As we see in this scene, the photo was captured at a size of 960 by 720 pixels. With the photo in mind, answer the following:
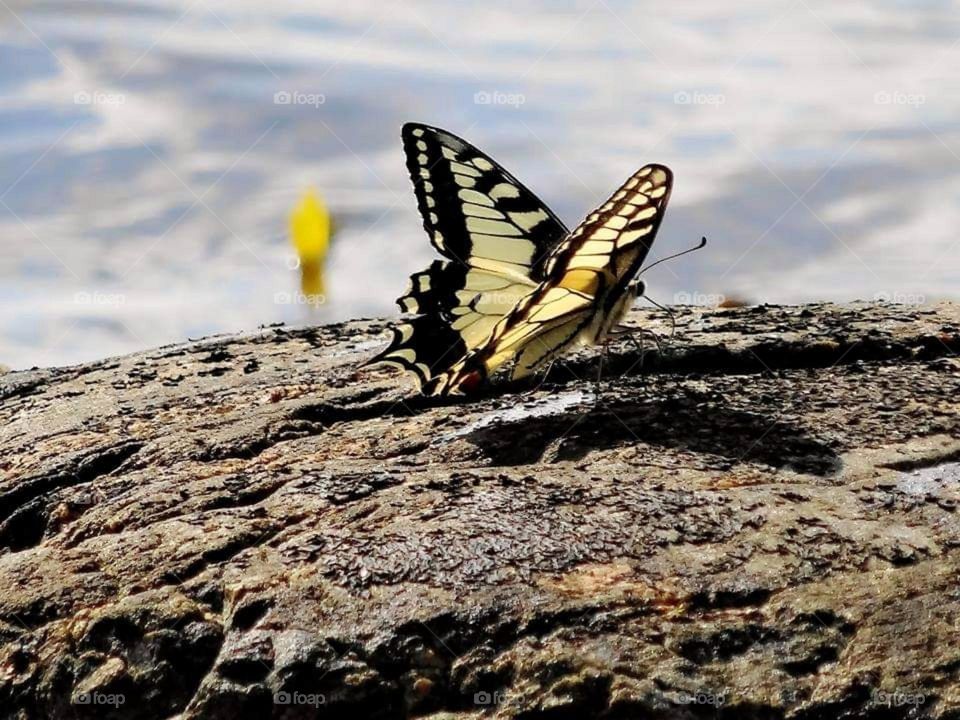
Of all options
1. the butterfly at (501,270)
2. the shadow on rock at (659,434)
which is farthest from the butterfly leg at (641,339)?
the shadow on rock at (659,434)

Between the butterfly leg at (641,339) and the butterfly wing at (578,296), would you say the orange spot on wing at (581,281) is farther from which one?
the butterfly leg at (641,339)

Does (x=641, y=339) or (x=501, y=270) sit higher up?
(x=501, y=270)

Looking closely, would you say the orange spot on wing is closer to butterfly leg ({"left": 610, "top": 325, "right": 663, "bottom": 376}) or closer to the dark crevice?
butterfly leg ({"left": 610, "top": 325, "right": 663, "bottom": 376})

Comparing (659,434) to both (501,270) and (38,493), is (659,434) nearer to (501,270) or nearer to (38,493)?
(501,270)

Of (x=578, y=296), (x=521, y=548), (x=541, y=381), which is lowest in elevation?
(x=521, y=548)

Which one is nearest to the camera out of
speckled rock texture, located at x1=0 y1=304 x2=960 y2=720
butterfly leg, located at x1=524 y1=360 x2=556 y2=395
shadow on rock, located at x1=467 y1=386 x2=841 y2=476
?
speckled rock texture, located at x1=0 y1=304 x2=960 y2=720

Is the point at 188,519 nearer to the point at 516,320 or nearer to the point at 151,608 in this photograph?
the point at 151,608

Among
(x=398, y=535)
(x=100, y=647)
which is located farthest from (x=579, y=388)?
(x=100, y=647)

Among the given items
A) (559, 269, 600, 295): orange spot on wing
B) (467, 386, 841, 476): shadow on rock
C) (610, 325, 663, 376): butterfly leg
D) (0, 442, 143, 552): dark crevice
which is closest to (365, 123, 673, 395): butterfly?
(559, 269, 600, 295): orange spot on wing

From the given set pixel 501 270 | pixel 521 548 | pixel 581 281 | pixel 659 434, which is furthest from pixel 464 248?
pixel 521 548
